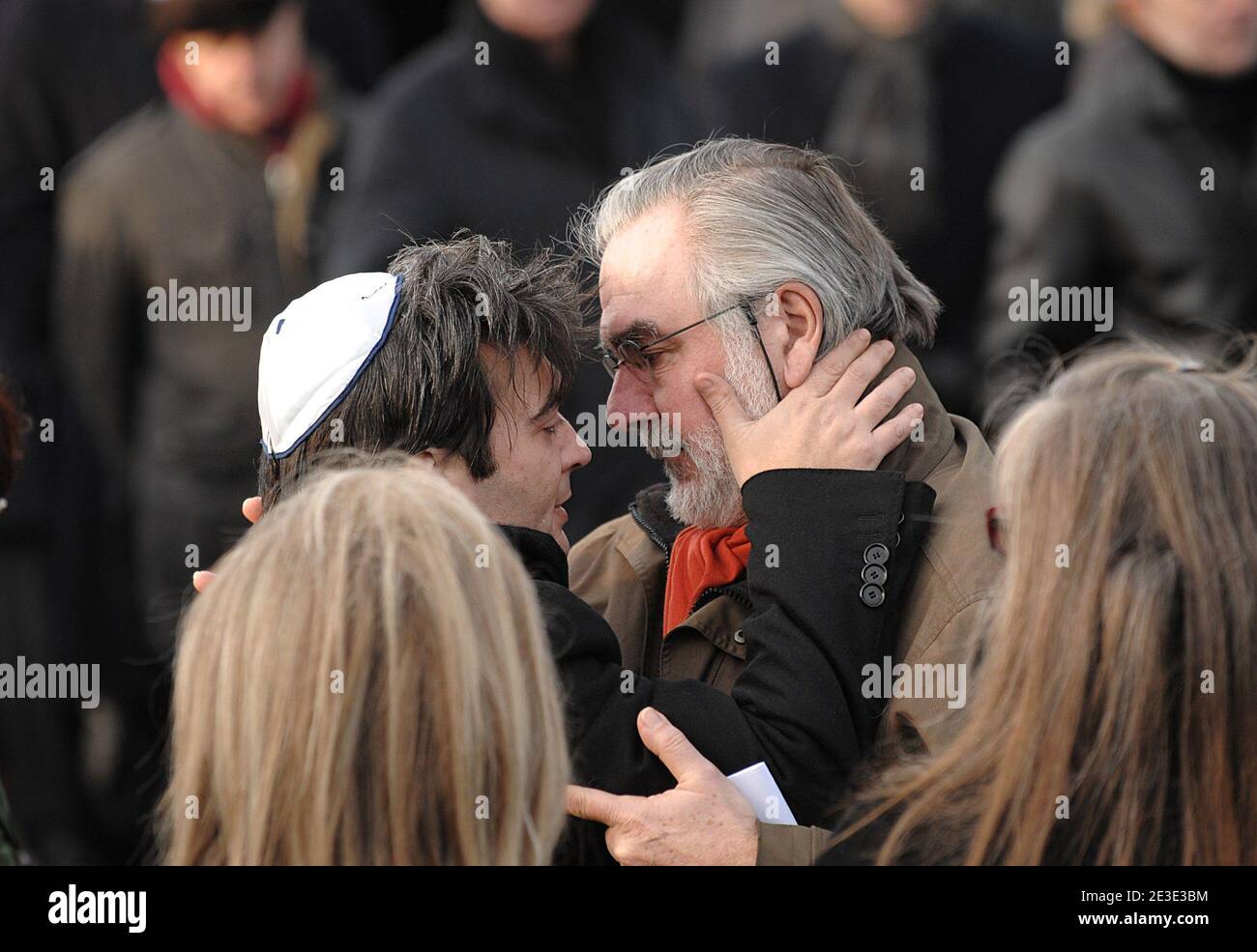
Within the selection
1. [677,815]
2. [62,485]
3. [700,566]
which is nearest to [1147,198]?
[700,566]

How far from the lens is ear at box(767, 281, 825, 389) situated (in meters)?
2.84

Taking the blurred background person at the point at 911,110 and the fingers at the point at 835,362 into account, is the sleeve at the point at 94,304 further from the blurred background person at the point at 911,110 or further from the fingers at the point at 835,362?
the fingers at the point at 835,362

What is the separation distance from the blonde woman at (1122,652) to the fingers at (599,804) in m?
0.44

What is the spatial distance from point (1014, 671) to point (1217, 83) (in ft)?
11.3

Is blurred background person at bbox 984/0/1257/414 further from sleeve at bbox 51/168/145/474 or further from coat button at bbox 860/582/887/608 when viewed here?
sleeve at bbox 51/168/145/474

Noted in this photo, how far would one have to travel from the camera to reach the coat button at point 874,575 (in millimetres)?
2467

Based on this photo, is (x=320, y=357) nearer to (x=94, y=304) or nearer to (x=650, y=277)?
(x=650, y=277)

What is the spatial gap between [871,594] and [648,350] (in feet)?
2.45

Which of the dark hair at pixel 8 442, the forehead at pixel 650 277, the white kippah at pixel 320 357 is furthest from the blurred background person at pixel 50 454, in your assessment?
the white kippah at pixel 320 357

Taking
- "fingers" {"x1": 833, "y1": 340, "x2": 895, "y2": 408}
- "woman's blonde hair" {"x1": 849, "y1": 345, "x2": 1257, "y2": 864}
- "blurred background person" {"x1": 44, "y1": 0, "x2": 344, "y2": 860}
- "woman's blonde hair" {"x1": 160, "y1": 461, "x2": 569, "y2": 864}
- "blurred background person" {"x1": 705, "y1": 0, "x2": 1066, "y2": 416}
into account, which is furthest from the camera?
"blurred background person" {"x1": 44, "y1": 0, "x2": 344, "y2": 860}

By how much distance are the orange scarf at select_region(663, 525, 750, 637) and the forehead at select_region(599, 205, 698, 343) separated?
40 cm

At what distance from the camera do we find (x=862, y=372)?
9.06 ft

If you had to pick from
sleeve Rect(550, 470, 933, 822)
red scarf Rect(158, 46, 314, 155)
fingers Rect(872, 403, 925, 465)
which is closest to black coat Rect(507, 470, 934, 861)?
sleeve Rect(550, 470, 933, 822)
